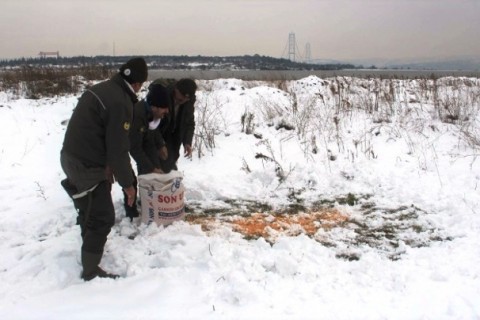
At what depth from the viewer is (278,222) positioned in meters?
4.68

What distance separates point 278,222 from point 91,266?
2108 millimetres

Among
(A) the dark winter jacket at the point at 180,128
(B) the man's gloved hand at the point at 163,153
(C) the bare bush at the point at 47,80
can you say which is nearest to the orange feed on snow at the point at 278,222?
(B) the man's gloved hand at the point at 163,153

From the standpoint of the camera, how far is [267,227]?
4492mm

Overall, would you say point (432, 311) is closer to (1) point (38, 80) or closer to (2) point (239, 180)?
(2) point (239, 180)

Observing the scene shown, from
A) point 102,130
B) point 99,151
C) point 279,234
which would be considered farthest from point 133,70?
point 279,234

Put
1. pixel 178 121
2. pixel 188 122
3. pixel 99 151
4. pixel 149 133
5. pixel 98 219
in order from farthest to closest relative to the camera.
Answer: pixel 188 122
pixel 178 121
pixel 149 133
pixel 98 219
pixel 99 151

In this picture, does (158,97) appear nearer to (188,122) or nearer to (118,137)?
(118,137)

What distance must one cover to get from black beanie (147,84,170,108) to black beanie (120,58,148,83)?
1.71ft

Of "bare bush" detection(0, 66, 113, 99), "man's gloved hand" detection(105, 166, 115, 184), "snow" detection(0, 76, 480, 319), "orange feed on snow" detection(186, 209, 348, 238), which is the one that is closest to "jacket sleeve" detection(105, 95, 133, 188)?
"man's gloved hand" detection(105, 166, 115, 184)

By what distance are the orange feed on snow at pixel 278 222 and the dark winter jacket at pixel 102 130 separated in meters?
1.57

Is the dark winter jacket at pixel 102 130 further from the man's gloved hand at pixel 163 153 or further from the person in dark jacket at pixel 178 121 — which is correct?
the man's gloved hand at pixel 163 153

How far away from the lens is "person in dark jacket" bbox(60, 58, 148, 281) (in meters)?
3.12

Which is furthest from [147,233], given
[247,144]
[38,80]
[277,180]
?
[38,80]

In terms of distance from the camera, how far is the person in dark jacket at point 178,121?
427 centimetres
